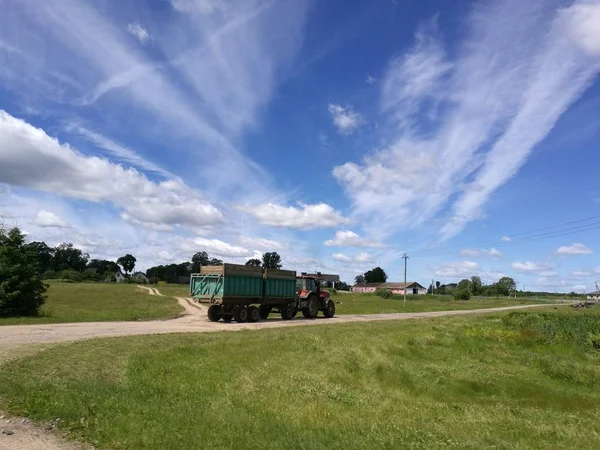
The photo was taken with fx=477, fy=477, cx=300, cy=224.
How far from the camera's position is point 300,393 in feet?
36.2

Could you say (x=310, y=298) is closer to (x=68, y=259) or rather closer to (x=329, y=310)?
(x=329, y=310)

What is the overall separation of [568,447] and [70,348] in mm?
12689

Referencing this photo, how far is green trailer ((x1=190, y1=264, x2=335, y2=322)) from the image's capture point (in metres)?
28.4

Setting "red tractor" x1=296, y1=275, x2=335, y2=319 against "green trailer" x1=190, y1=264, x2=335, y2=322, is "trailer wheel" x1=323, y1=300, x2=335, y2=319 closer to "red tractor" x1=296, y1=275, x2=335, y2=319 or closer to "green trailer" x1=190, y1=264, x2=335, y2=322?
"red tractor" x1=296, y1=275, x2=335, y2=319

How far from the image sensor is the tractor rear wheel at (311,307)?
113 feet

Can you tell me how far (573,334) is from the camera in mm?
28391

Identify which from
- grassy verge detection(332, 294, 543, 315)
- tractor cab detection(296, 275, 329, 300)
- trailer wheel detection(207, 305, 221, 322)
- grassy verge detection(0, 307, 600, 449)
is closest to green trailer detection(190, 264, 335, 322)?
trailer wheel detection(207, 305, 221, 322)

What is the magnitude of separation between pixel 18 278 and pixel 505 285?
18981 cm

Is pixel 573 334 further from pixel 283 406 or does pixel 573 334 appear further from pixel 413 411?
pixel 283 406

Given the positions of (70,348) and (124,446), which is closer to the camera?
(124,446)

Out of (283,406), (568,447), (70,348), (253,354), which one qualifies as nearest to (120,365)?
(70,348)

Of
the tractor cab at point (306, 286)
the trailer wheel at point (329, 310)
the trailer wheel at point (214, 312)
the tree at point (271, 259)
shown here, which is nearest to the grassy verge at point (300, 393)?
the trailer wheel at point (214, 312)

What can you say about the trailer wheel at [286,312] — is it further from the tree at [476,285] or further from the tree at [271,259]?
the tree at [476,285]

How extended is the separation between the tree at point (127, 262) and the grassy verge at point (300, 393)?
577 ft
